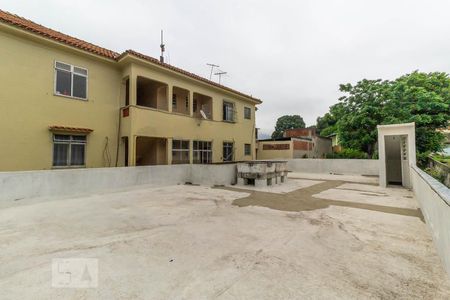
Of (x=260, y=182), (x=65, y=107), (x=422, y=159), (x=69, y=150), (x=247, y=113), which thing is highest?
(x=247, y=113)

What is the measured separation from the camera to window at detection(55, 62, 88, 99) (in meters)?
9.75

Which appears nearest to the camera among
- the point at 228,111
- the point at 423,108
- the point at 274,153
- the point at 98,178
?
the point at 98,178

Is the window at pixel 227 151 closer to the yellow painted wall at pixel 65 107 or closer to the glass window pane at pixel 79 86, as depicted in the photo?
the yellow painted wall at pixel 65 107

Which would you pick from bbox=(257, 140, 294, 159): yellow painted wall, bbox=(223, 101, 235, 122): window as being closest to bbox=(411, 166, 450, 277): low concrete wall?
bbox=(223, 101, 235, 122): window

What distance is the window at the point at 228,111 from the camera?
17062 millimetres

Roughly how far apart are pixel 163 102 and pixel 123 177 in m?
5.96

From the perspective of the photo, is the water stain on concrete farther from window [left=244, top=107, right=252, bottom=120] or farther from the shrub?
the shrub

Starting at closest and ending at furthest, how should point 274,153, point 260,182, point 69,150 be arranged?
point 69,150
point 260,182
point 274,153

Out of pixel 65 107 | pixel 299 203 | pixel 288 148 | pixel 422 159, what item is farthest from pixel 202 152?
pixel 422 159

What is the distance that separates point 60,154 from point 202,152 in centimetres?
787

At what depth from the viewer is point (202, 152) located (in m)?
15.0

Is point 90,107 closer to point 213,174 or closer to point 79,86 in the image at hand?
point 79,86

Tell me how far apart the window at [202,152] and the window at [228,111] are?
9.95 ft

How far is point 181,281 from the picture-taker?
9.30 ft
